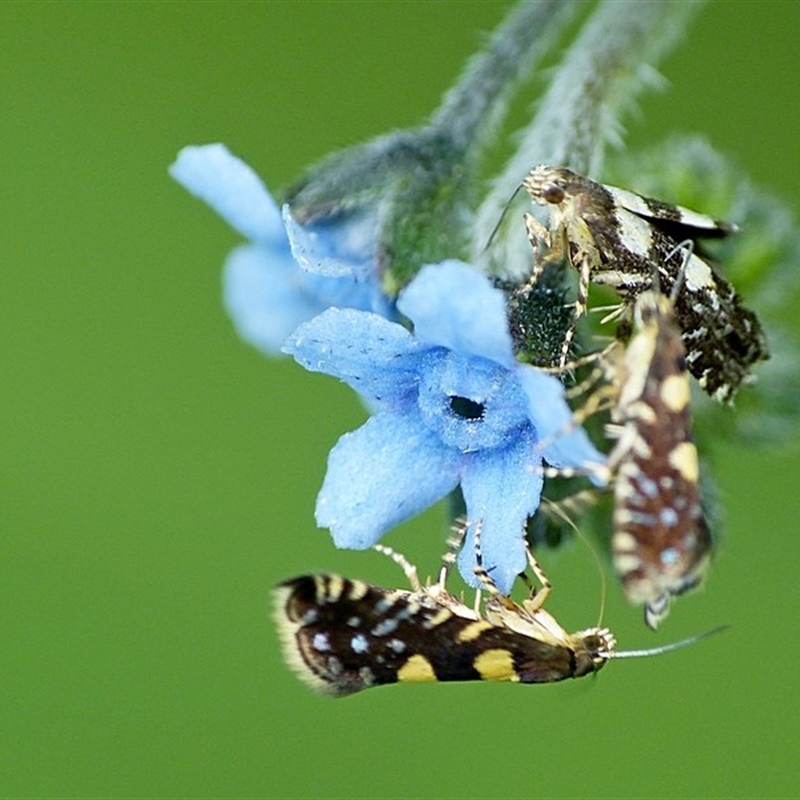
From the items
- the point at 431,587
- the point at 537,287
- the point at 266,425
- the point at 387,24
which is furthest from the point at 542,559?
the point at 387,24

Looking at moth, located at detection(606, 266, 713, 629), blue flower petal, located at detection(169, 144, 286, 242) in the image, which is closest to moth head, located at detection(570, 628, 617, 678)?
moth, located at detection(606, 266, 713, 629)

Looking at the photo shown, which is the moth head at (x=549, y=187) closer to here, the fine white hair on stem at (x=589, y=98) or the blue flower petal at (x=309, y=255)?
the fine white hair on stem at (x=589, y=98)

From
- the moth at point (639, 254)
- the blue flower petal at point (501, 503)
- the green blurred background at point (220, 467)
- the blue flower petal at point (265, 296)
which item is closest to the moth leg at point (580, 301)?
the moth at point (639, 254)

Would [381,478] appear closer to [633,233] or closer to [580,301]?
[580,301]

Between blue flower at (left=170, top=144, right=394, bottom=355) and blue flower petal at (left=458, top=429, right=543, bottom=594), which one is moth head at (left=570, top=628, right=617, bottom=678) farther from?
blue flower at (left=170, top=144, right=394, bottom=355)

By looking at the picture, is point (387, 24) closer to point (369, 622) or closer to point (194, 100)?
point (194, 100)
